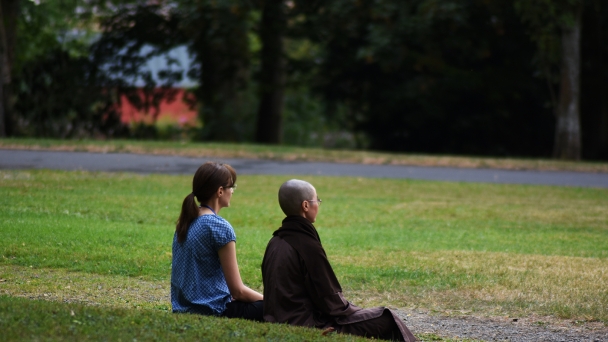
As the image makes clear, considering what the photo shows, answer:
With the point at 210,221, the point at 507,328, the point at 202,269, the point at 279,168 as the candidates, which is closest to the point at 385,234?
the point at 507,328

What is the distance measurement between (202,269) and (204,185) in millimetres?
567

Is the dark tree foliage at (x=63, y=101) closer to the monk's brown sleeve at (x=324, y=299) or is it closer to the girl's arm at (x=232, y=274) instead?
the girl's arm at (x=232, y=274)

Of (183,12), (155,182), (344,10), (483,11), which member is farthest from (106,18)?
(155,182)

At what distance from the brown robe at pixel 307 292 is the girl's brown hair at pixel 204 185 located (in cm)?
49

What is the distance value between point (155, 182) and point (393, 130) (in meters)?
16.1

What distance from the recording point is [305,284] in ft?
17.4

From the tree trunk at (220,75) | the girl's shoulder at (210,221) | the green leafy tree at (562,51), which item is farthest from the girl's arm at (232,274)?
the tree trunk at (220,75)

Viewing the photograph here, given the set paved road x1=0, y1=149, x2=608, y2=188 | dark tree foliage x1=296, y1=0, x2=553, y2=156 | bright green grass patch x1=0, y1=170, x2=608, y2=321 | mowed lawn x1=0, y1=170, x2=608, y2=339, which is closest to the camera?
mowed lawn x1=0, y1=170, x2=608, y2=339

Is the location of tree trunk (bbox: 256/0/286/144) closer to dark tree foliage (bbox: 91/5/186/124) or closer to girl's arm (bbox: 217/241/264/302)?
dark tree foliage (bbox: 91/5/186/124)

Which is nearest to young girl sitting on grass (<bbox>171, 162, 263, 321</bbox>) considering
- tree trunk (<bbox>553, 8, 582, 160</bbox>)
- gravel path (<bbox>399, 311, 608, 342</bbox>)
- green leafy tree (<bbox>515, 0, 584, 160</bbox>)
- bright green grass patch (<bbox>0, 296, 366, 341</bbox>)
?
bright green grass patch (<bbox>0, 296, 366, 341</bbox>)

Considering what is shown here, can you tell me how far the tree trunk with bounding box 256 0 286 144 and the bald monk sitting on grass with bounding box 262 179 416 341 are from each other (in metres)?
21.6

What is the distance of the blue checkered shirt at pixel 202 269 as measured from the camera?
5258 mm

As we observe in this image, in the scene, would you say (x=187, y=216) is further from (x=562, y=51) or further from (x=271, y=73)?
(x=271, y=73)

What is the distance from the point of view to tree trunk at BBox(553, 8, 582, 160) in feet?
75.8
